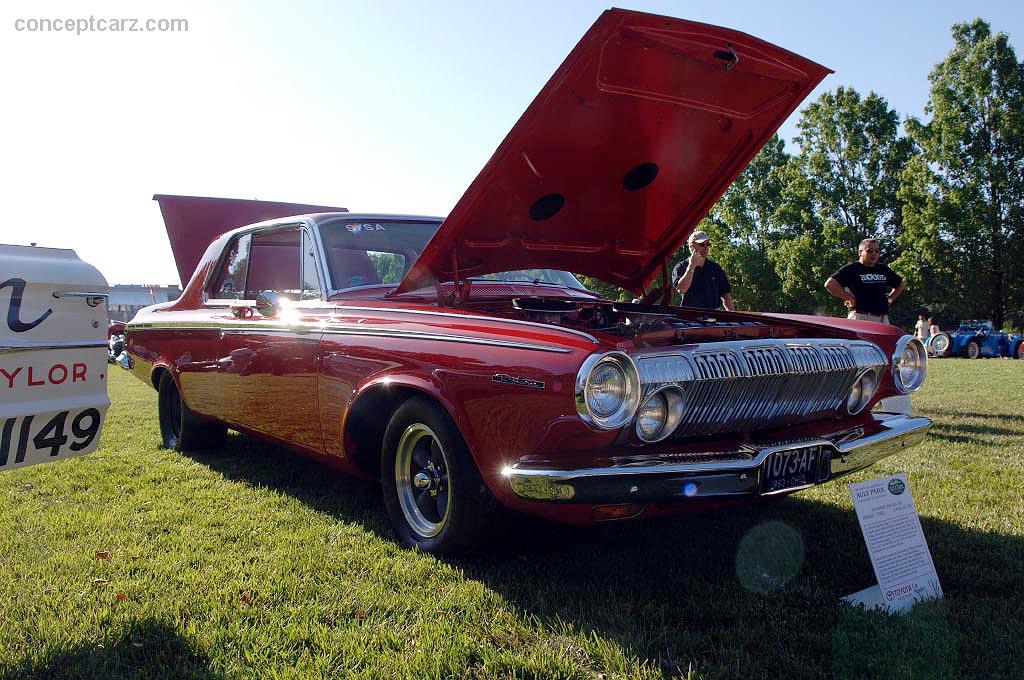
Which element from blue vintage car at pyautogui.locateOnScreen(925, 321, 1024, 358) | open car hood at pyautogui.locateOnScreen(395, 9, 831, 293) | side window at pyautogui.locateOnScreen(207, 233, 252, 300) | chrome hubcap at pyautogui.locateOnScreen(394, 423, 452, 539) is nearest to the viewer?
open car hood at pyautogui.locateOnScreen(395, 9, 831, 293)

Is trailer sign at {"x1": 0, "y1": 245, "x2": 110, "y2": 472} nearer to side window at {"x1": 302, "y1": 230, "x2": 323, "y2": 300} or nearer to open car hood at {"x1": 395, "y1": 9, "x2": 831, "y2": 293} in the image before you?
side window at {"x1": 302, "y1": 230, "x2": 323, "y2": 300}

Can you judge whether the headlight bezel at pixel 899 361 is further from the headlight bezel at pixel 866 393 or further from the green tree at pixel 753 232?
the green tree at pixel 753 232

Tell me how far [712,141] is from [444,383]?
6.67 feet

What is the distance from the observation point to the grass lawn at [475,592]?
2217mm

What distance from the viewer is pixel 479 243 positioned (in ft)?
11.5

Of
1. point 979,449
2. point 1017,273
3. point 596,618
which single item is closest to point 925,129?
point 1017,273

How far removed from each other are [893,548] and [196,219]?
26.6 feet

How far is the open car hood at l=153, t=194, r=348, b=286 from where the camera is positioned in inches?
333

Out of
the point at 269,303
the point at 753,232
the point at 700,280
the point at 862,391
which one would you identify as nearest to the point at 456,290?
the point at 269,303

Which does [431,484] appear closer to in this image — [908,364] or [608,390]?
[608,390]

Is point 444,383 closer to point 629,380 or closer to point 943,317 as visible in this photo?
point 629,380

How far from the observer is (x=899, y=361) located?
3346 mm

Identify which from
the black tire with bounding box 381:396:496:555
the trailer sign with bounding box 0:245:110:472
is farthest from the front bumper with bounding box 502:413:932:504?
the trailer sign with bounding box 0:245:110:472

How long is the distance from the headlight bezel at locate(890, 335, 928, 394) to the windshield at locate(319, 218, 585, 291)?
5.97ft
